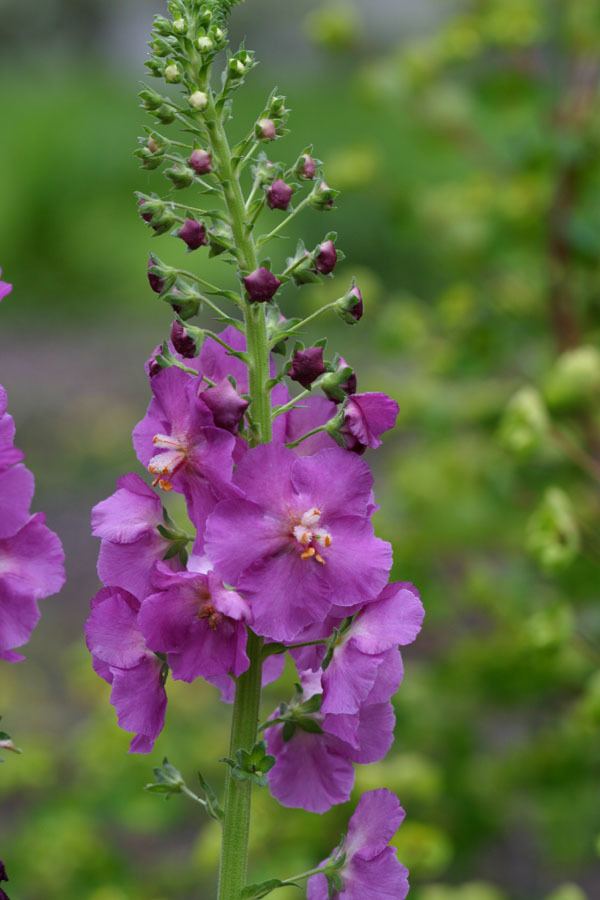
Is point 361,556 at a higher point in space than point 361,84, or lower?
higher

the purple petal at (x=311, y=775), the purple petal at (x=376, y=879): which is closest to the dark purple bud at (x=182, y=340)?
the purple petal at (x=311, y=775)

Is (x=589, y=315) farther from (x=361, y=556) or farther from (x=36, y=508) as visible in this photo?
(x=36, y=508)

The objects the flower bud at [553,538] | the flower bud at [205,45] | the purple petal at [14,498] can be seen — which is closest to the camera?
the purple petal at [14,498]

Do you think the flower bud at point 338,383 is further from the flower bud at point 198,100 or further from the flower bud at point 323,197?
the flower bud at point 198,100

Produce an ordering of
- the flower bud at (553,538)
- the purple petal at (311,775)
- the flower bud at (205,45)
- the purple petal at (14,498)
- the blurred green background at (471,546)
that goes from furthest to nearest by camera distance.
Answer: the blurred green background at (471,546)
the flower bud at (553,538)
the purple petal at (311,775)
the flower bud at (205,45)
the purple petal at (14,498)

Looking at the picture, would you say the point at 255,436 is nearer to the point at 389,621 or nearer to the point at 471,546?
the point at 389,621

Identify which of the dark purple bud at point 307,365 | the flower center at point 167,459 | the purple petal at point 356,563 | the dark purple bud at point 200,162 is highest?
the dark purple bud at point 200,162

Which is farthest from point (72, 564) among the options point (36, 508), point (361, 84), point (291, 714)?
point (291, 714)
